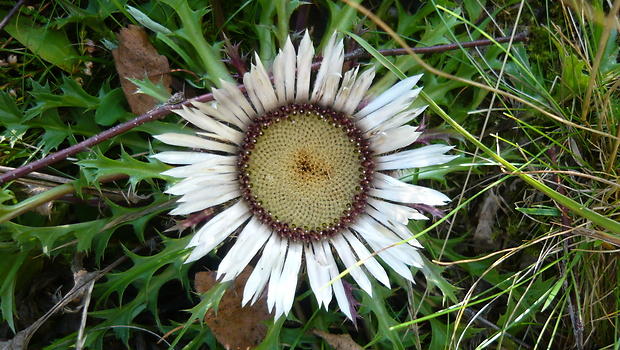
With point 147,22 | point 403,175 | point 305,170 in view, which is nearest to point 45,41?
point 147,22

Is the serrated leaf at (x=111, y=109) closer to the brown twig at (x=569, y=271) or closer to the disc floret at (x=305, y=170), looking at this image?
A: the disc floret at (x=305, y=170)

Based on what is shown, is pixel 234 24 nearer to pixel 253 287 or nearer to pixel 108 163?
pixel 108 163

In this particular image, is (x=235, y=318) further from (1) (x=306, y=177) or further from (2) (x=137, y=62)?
(2) (x=137, y=62)

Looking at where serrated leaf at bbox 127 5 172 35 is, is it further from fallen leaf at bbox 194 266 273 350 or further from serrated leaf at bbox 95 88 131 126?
fallen leaf at bbox 194 266 273 350

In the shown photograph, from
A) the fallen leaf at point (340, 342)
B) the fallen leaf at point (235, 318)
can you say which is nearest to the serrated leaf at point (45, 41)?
the fallen leaf at point (235, 318)

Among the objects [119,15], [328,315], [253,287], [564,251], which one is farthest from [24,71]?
[564,251]

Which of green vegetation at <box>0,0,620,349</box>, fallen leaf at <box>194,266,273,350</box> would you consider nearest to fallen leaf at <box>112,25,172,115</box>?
green vegetation at <box>0,0,620,349</box>
